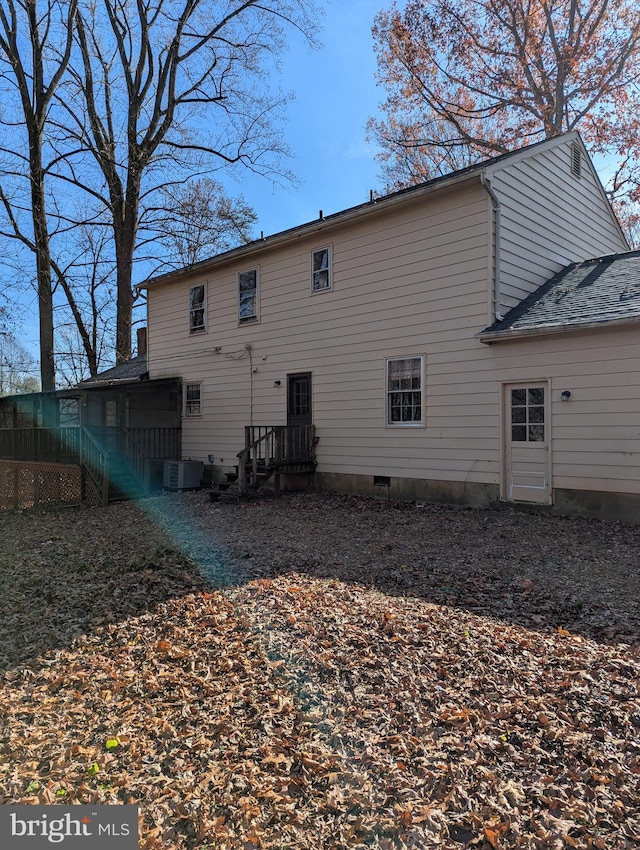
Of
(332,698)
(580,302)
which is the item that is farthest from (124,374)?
(332,698)

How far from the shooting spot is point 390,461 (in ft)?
34.2

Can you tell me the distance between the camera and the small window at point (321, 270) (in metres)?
11.6

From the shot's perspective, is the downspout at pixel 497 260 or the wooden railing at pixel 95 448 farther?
the wooden railing at pixel 95 448

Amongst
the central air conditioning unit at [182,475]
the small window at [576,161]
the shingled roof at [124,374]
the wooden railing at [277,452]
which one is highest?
the small window at [576,161]

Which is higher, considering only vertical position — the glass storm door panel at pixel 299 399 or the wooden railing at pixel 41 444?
the glass storm door panel at pixel 299 399

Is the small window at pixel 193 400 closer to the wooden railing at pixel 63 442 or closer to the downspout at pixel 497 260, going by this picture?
the wooden railing at pixel 63 442

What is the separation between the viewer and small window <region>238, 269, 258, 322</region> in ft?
43.4

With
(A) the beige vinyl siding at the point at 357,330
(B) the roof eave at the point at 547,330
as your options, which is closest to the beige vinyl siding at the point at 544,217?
(A) the beige vinyl siding at the point at 357,330

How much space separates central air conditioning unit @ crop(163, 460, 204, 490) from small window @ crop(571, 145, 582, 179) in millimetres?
11125

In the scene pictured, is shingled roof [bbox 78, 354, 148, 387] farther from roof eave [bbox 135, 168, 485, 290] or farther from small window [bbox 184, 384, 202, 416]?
roof eave [bbox 135, 168, 485, 290]

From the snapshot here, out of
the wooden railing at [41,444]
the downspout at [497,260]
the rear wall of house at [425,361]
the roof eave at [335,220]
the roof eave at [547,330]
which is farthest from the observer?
the wooden railing at [41,444]

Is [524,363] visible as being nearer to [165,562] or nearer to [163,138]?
[165,562]

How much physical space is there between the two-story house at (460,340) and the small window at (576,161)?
0.22 ft

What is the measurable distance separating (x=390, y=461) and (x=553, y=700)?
747 centimetres
